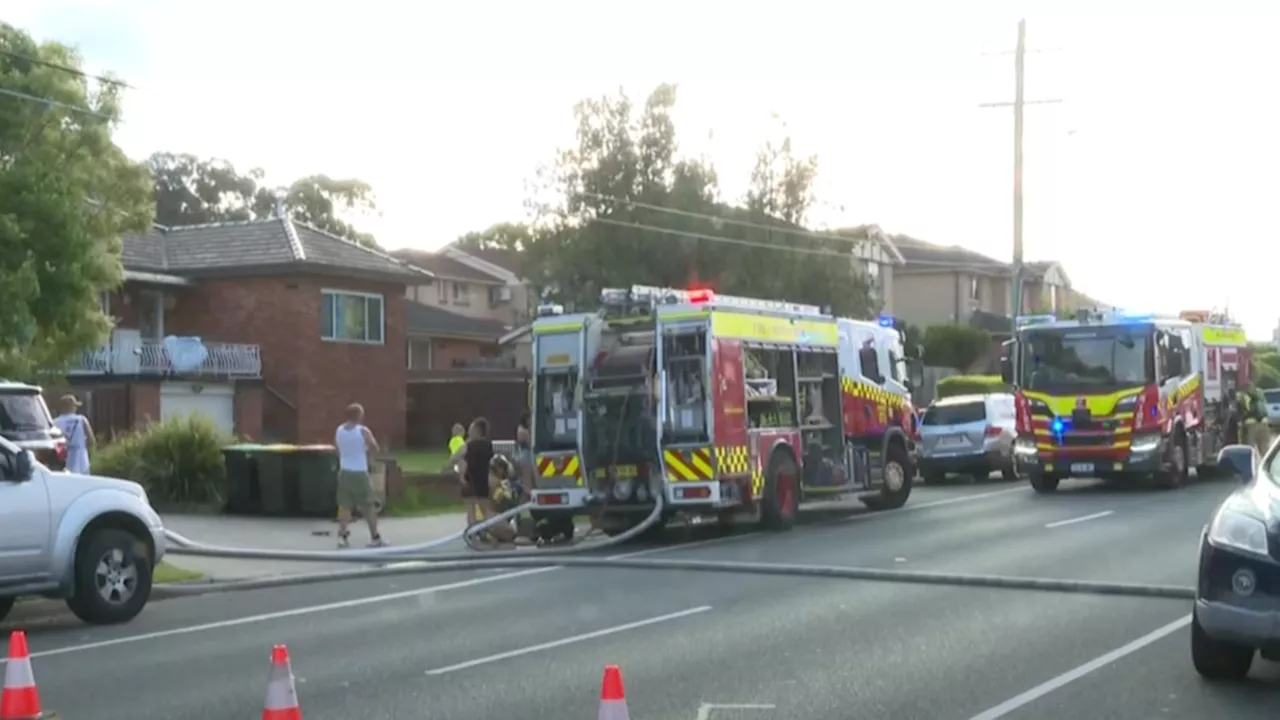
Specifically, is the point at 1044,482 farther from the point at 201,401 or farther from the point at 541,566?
the point at 201,401

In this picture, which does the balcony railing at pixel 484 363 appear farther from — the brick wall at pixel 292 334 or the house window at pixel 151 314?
the house window at pixel 151 314

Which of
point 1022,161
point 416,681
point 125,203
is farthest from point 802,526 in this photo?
point 1022,161

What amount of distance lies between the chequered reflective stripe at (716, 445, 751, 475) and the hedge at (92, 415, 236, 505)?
9100 millimetres

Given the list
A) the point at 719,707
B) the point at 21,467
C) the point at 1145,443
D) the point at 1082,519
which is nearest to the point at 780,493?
the point at 1082,519

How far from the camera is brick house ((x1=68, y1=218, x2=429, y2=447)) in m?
38.5

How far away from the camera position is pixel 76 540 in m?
13.5

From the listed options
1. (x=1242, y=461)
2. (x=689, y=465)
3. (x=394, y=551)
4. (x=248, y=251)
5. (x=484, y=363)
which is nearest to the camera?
(x=1242, y=461)

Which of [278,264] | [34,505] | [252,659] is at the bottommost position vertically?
[252,659]

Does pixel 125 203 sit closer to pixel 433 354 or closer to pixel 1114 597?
pixel 1114 597

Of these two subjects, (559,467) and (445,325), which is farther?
(445,325)

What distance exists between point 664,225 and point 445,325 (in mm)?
11804

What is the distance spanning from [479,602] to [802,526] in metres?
8.06

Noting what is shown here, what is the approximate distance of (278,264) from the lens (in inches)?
1591

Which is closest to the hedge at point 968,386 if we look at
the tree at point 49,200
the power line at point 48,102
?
the tree at point 49,200
